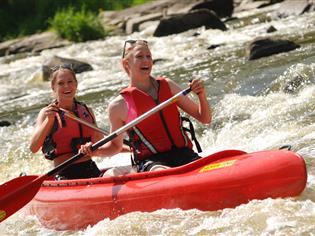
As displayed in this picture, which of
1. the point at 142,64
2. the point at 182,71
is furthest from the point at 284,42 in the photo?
the point at 142,64

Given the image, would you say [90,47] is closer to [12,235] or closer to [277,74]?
[277,74]

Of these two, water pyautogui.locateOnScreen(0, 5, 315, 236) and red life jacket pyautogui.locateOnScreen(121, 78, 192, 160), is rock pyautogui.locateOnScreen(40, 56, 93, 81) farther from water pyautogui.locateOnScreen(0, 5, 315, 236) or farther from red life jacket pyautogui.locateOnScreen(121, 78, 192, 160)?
red life jacket pyautogui.locateOnScreen(121, 78, 192, 160)

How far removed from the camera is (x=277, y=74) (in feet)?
26.5

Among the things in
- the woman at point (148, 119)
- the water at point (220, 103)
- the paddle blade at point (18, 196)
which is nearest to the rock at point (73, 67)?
the water at point (220, 103)

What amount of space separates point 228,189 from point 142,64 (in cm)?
98

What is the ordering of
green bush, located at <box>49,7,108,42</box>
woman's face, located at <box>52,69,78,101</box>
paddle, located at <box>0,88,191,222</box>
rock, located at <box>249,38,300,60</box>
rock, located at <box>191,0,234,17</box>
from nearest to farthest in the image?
1. paddle, located at <box>0,88,191,222</box>
2. woman's face, located at <box>52,69,78,101</box>
3. rock, located at <box>249,38,300,60</box>
4. rock, located at <box>191,0,234,17</box>
5. green bush, located at <box>49,7,108,42</box>

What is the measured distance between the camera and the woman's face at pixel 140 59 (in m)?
4.36

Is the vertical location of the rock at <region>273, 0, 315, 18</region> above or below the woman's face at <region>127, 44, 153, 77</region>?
below

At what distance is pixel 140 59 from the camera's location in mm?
4363

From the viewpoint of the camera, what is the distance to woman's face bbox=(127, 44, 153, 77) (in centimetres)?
436

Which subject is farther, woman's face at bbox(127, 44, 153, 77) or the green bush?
the green bush

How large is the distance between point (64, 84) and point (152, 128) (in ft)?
2.62

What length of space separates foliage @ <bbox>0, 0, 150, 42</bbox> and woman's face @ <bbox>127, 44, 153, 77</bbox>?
15970mm

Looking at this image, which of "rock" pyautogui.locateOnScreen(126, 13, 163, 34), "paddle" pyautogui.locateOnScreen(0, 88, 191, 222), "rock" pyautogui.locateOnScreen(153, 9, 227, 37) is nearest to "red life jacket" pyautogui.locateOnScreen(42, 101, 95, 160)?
"paddle" pyautogui.locateOnScreen(0, 88, 191, 222)
